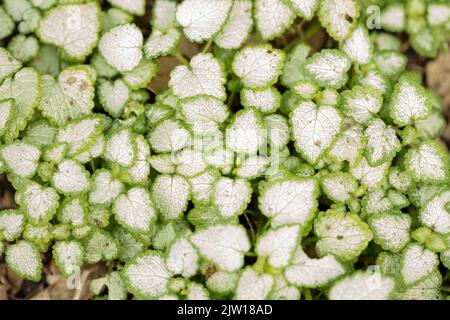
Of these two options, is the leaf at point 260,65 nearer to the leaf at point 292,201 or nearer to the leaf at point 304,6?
the leaf at point 304,6

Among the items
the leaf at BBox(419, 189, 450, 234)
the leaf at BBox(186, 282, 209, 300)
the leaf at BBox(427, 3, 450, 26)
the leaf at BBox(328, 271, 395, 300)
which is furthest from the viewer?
the leaf at BBox(427, 3, 450, 26)

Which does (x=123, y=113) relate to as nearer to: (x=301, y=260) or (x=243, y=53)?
(x=243, y=53)

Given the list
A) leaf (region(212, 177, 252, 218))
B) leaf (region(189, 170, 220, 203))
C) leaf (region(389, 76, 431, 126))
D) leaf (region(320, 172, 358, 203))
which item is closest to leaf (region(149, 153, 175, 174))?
leaf (region(189, 170, 220, 203))

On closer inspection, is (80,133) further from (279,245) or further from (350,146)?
(350,146)

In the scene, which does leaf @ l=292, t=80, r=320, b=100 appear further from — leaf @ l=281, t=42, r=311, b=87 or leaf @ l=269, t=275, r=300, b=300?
leaf @ l=269, t=275, r=300, b=300

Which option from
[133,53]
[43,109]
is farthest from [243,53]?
[43,109]

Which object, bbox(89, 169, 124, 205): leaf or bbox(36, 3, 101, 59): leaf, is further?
bbox(36, 3, 101, 59): leaf

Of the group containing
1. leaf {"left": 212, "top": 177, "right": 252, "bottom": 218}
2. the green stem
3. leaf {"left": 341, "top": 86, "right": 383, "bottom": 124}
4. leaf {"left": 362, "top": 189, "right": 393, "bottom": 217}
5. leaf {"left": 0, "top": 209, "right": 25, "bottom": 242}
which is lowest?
the green stem

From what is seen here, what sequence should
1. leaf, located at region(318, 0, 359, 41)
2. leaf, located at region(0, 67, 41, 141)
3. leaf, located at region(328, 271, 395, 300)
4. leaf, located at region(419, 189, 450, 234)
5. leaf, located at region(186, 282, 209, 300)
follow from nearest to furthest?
leaf, located at region(328, 271, 395, 300), leaf, located at region(186, 282, 209, 300), leaf, located at region(419, 189, 450, 234), leaf, located at region(0, 67, 41, 141), leaf, located at region(318, 0, 359, 41)
